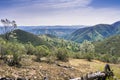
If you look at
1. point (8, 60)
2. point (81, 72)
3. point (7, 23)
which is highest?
point (7, 23)

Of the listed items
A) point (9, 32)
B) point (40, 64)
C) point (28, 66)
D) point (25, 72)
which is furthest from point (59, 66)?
point (9, 32)

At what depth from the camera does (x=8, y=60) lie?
1821 inches

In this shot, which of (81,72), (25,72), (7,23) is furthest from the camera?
(7,23)

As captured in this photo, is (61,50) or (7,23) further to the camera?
(7,23)

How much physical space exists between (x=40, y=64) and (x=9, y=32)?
4493cm

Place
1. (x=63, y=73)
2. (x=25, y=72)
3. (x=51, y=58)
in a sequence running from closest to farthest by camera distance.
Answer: (x=25, y=72) < (x=63, y=73) < (x=51, y=58)

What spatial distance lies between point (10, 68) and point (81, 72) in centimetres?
1436

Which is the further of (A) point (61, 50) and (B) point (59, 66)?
(A) point (61, 50)

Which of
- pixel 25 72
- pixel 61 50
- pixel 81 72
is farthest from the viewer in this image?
pixel 61 50

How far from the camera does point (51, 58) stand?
5425 centimetres

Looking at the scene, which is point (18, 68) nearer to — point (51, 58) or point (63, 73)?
point (63, 73)

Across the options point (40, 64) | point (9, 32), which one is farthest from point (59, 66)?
point (9, 32)

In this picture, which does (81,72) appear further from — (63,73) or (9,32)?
(9,32)

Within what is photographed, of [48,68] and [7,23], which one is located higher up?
[7,23]
